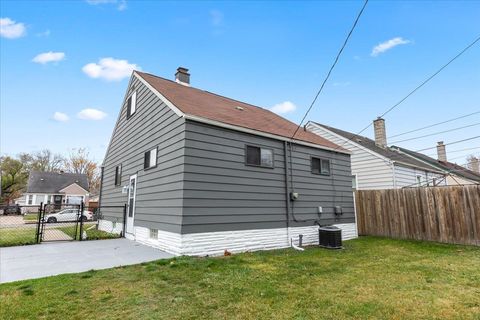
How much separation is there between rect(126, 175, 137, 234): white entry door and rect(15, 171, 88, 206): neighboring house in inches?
1091

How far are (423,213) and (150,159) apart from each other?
31.2ft

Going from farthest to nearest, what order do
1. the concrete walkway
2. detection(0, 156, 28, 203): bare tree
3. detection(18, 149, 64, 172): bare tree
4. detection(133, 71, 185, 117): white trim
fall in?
detection(18, 149, 64, 172): bare tree < detection(0, 156, 28, 203): bare tree < detection(133, 71, 185, 117): white trim < the concrete walkway

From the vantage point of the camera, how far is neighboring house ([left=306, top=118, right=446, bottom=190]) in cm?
1277

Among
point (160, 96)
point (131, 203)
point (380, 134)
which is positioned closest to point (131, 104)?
point (160, 96)

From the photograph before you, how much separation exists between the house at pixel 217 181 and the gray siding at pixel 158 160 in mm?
30

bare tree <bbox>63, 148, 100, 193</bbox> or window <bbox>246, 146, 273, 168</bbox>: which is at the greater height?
bare tree <bbox>63, 148, 100, 193</bbox>

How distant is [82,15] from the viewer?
941 cm

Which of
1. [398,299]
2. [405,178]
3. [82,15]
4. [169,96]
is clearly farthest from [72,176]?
[398,299]

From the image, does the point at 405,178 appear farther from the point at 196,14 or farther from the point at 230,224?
the point at 196,14

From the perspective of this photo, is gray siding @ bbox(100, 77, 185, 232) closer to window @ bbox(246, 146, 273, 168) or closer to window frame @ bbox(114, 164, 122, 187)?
window frame @ bbox(114, 164, 122, 187)

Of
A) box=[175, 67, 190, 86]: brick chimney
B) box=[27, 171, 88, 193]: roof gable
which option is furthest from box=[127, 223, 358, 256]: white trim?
box=[27, 171, 88, 193]: roof gable

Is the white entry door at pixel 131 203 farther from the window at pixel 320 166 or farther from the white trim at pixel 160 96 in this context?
the window at pixel 320 166

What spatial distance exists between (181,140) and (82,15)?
6878mm

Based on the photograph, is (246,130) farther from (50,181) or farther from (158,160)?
(50,181)
